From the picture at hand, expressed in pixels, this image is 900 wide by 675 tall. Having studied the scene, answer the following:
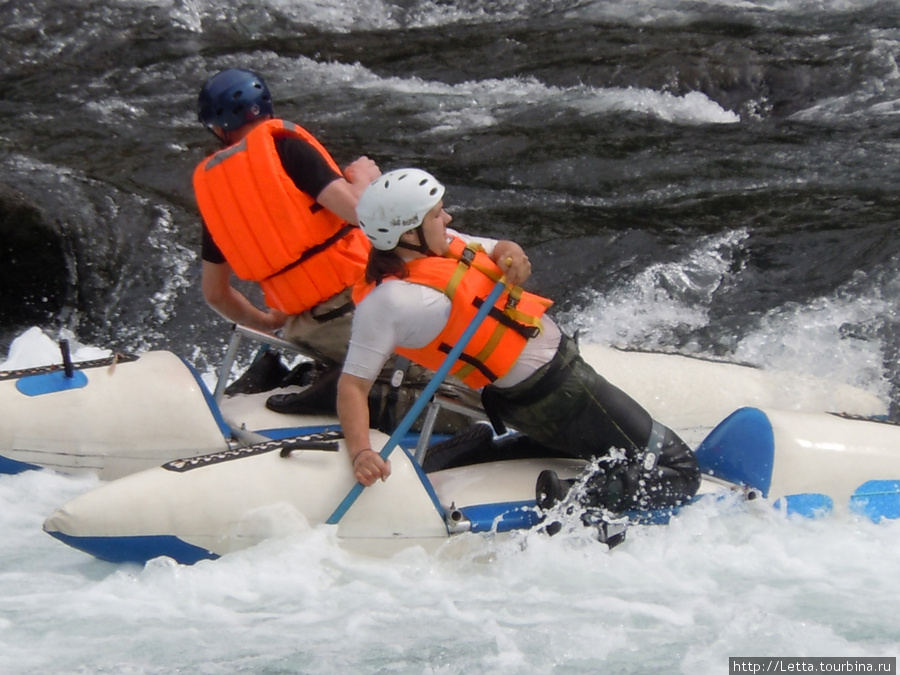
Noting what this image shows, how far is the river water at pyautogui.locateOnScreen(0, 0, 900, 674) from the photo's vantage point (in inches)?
128

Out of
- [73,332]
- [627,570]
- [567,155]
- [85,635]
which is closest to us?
[85,635]

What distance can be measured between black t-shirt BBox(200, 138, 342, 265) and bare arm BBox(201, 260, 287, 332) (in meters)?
0.59

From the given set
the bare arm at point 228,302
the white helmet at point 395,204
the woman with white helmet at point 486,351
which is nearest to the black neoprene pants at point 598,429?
the woman with white helmet at point 486,351

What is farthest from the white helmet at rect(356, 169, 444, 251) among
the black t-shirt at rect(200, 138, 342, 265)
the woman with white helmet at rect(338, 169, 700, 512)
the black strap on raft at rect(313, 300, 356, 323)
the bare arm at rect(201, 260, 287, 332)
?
the bare arm at rect(201, 260, 287, 332)

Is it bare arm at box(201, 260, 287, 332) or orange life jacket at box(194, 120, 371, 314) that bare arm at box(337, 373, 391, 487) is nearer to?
orange life jacket at box(194, 120, 371, 314)

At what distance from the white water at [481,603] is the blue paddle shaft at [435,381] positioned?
0.10m

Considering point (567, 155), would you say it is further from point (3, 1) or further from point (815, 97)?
point (3, 1)

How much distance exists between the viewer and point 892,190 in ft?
23.0

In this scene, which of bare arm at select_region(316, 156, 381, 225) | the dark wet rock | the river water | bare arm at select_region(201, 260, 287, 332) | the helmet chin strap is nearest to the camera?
the river water

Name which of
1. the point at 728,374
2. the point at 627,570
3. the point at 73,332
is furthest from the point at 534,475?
the point at 73,332

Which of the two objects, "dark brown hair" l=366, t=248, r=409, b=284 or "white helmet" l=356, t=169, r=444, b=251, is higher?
"white helmet" l=356, t=169, r=444, b=251

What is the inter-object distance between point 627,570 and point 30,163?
5294 millimetres

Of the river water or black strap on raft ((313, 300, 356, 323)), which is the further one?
black strap on raft ((313, 300, 356, 323))

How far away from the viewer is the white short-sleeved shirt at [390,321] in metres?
3.27
